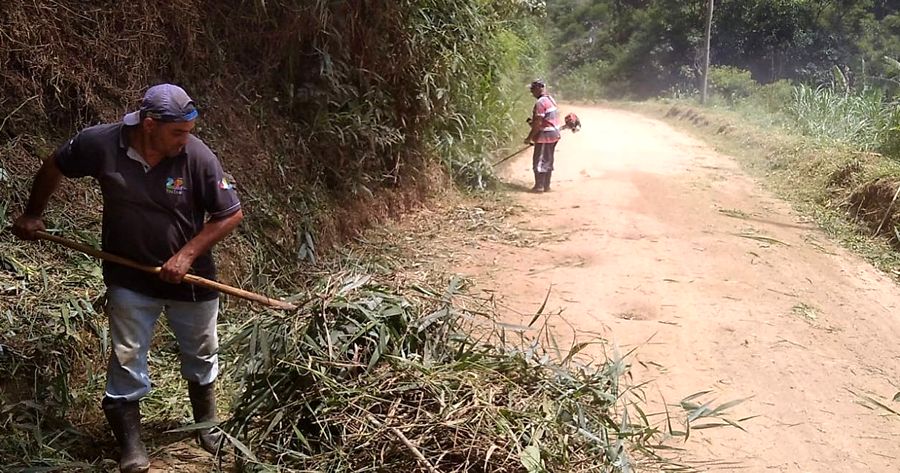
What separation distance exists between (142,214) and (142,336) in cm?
51

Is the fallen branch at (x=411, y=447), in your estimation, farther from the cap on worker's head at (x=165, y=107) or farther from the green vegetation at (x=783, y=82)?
the green vegetation at (x=783, y=82)

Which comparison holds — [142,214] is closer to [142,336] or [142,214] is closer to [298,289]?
[142,336]

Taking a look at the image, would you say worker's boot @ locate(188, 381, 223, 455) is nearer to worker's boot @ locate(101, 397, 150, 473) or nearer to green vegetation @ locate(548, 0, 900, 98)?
worker's boot @ locate(101, 397, 150, 473)

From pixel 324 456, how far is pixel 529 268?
371 centimetres

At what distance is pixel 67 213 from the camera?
401 centimetres

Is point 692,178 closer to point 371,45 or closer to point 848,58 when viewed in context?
point 371,45

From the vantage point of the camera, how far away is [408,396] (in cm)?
284

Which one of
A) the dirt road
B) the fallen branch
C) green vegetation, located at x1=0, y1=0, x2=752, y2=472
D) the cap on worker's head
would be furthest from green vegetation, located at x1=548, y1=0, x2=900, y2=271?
the cap on worker's head

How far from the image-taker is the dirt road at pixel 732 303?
12.0 ft

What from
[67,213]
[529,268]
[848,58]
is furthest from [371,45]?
[848,58]

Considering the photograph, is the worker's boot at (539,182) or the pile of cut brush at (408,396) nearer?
the pile of cut brush at (408,396)

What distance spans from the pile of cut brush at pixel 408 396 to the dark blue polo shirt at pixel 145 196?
0.55 meters

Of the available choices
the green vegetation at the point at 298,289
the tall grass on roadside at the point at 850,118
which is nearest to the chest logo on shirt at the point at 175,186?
the green vegetation at the point at 298,289

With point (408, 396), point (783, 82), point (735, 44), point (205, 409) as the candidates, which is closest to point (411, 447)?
point (408, 396)
